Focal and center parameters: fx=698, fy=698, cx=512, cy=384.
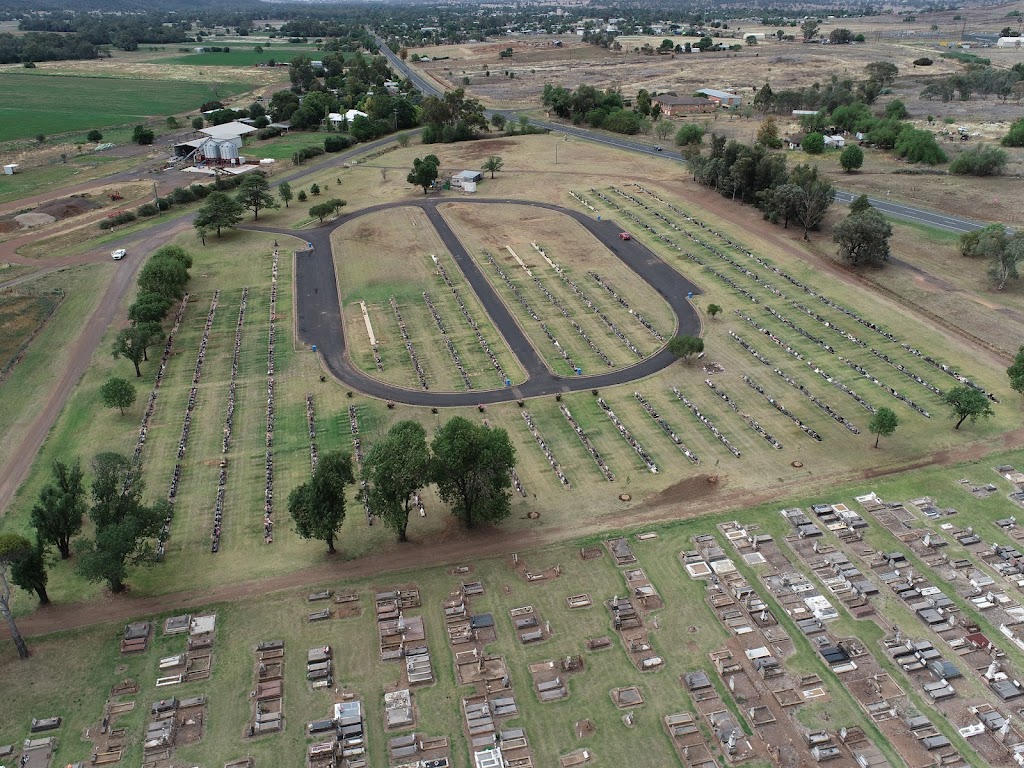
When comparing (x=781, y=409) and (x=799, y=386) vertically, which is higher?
(x=799, y=386)

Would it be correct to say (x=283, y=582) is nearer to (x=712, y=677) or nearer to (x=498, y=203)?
(x=712, y=677)

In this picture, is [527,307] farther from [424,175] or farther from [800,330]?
[424,175]

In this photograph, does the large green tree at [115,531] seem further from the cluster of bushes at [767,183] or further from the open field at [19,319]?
the cluster of bushes at [767,183]

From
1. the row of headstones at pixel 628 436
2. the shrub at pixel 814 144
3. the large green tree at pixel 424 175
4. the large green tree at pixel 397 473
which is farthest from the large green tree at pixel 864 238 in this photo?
the large green tree at pixel 397 473

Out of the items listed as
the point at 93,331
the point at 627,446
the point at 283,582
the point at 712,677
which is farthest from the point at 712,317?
the point at 93,331

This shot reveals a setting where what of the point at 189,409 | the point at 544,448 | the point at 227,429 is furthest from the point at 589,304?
the point at 189,409
